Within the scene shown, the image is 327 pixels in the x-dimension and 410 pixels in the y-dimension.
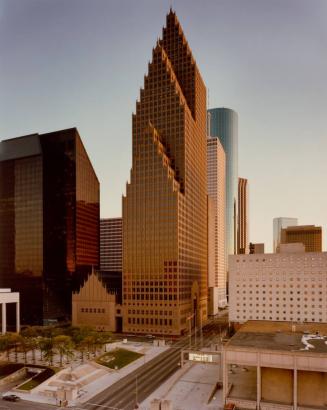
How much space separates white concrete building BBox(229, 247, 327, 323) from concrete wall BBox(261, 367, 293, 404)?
91.2 meters

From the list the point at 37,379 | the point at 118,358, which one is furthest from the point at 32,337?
the point at 37,379

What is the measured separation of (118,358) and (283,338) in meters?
53.4

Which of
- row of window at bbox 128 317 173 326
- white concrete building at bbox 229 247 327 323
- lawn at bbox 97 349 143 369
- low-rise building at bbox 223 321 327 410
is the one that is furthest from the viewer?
row of window at bbox 128 317 173 326

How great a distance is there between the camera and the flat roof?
85.4 metres

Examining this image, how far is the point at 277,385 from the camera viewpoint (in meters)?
84.4

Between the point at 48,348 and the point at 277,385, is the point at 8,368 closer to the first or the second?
the point at 48,348

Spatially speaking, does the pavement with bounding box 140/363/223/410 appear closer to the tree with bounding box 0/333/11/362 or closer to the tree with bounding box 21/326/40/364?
the tree with bounding box 21/326/40/364

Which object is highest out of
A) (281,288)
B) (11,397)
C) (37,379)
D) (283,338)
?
(281,288)

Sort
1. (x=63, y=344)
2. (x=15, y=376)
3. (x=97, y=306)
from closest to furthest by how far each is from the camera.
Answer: (x=15, y=376)
(x=63, y=344)
(x=97, y=306)

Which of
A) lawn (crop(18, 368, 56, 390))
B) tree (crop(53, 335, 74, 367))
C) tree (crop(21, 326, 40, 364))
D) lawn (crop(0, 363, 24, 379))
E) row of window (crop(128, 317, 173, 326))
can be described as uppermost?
tree (crop(53, 335, 74, 367))

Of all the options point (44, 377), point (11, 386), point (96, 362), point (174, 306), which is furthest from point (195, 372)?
point (174, 306)

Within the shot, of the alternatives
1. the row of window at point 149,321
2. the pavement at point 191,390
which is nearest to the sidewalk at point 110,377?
the pavement at point 191,390

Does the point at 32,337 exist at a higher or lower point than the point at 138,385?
higher

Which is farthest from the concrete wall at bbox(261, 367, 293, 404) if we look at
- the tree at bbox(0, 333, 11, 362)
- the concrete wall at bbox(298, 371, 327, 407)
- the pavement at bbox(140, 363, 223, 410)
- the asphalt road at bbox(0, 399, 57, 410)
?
the tree at bbox(0, 333, 11, 362)
